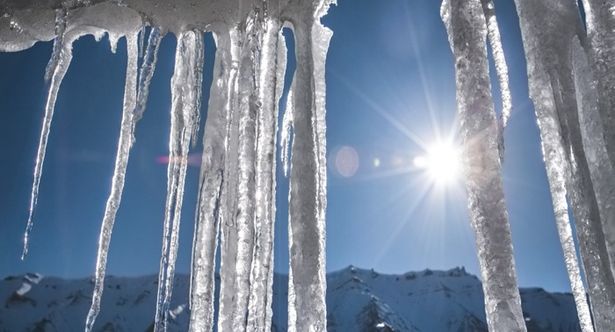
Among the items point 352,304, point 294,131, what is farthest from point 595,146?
point 352,304

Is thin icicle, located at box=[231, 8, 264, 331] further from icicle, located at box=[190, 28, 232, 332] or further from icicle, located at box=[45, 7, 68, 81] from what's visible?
icicle, located at box=[45, 7, 68, 81]

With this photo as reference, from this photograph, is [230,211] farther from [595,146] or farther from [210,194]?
[595,146]

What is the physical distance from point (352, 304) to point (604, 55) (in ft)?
546

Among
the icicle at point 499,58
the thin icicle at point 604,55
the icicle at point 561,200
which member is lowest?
the icicle at point 561,200

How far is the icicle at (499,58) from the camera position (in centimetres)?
242

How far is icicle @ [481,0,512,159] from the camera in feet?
7.93

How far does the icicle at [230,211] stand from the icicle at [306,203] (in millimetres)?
346

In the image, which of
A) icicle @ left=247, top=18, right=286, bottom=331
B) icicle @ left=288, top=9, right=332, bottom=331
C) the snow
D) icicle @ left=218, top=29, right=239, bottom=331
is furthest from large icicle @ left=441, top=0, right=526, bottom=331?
icicle @ left=218, top=29, right=239, bottom=331

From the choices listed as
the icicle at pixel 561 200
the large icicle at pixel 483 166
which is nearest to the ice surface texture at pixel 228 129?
the large icicle at pixel 483 166

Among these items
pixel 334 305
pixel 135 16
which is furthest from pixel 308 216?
pixel 334 305

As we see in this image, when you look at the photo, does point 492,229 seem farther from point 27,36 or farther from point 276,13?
point 27,36

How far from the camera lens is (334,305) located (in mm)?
165375

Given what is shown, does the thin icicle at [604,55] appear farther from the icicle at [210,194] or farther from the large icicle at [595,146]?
the icicle at [210,194]

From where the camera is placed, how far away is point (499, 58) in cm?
263
